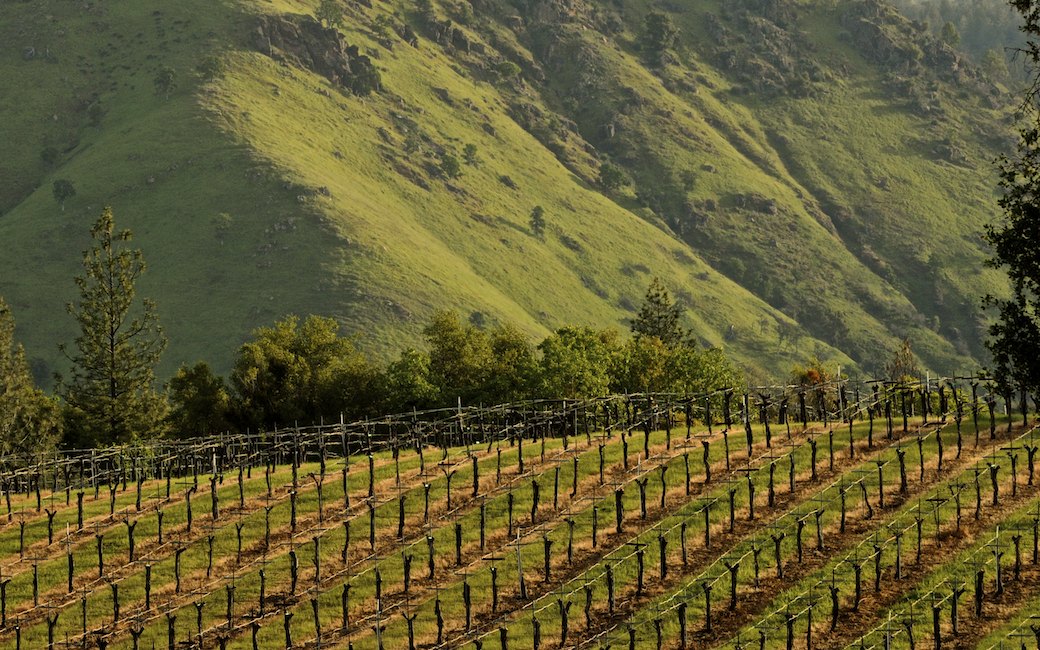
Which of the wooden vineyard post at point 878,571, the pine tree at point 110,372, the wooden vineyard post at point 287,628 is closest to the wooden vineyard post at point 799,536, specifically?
the wooden vineyard post at point 878,571

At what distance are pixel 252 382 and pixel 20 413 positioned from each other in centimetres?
1935

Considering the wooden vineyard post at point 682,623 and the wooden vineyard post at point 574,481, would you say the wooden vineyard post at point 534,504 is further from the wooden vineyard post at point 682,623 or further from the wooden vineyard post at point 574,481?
the wooden vineyard post at point 682,623

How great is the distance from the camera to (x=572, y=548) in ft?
235

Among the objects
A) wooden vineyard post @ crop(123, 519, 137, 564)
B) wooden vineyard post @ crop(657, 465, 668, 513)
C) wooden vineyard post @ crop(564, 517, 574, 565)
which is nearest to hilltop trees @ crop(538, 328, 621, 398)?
wooden vineyard post @ crop(657, 465, 668, 513)

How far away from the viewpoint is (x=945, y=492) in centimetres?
7575

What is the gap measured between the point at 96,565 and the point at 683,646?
101 feet

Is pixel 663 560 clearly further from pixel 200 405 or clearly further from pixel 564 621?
pixel 200 405

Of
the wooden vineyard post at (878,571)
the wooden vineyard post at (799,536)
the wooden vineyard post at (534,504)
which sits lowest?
the wooden vineyard post at (878,571)

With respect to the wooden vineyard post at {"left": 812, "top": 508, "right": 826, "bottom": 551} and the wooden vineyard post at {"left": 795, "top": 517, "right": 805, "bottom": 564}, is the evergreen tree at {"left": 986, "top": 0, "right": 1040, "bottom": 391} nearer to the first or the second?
the wooden vineyard post at {"left": 795, "top": 517, "right": 805, "bottom": 564}

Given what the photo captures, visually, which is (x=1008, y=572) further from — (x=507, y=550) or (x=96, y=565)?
(x=96, y=565)

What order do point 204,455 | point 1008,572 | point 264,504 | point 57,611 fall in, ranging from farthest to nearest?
1. point 204,455
2. point 264,504
3. point 57,611
4. point 1008,572

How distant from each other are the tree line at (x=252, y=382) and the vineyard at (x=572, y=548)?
1277 inches

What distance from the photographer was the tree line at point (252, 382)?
406 feet

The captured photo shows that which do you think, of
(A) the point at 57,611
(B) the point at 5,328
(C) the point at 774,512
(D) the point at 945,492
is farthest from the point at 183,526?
(B) the point at 5,328
